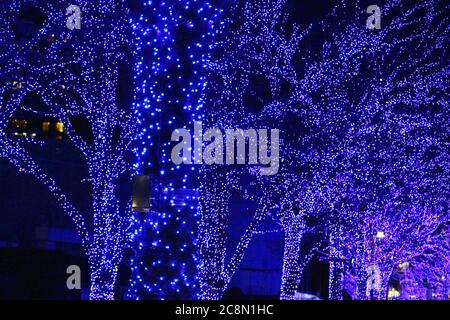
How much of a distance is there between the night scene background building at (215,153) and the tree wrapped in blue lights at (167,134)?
0.02 meters

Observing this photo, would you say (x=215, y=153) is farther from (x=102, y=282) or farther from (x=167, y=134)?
(x=167, y=134)

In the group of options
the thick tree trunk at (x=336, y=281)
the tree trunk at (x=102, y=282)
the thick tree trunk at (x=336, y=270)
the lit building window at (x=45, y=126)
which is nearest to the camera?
the tree trunk at (x=102, y=282)

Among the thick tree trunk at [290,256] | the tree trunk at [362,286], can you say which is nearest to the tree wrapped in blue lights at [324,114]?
the thick tree trunk at [290,256]

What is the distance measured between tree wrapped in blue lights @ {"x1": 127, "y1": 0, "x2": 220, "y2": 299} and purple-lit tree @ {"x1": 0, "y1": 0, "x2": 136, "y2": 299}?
→ 3101 millimetres

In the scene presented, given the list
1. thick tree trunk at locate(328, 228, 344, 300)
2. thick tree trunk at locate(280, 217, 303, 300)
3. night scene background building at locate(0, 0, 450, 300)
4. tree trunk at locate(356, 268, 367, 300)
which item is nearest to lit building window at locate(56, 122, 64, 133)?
night scene background building at locate(0, 0, 450, 300)

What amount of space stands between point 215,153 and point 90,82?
3231 millimetres

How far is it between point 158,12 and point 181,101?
4.22ft

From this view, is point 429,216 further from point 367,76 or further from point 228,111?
point 228,111

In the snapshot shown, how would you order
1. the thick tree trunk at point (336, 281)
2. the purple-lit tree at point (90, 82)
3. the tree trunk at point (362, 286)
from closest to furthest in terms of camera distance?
the purple-lit tree at point (90, 82) → the tree trunk at point (362, 286) → the thick tree trunk at point (336, 281)

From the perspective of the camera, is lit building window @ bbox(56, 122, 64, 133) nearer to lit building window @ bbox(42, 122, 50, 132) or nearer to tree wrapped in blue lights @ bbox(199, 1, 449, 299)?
lit building window @ bbox(42, 122, 50, 132)

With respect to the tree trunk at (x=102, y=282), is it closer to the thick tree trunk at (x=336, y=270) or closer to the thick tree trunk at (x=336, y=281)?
the thick tree trunk at (x=336, y=270)

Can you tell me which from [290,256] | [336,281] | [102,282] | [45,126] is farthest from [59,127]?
[336,281]

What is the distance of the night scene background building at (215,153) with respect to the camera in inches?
332

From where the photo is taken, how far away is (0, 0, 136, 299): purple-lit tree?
10.9m
